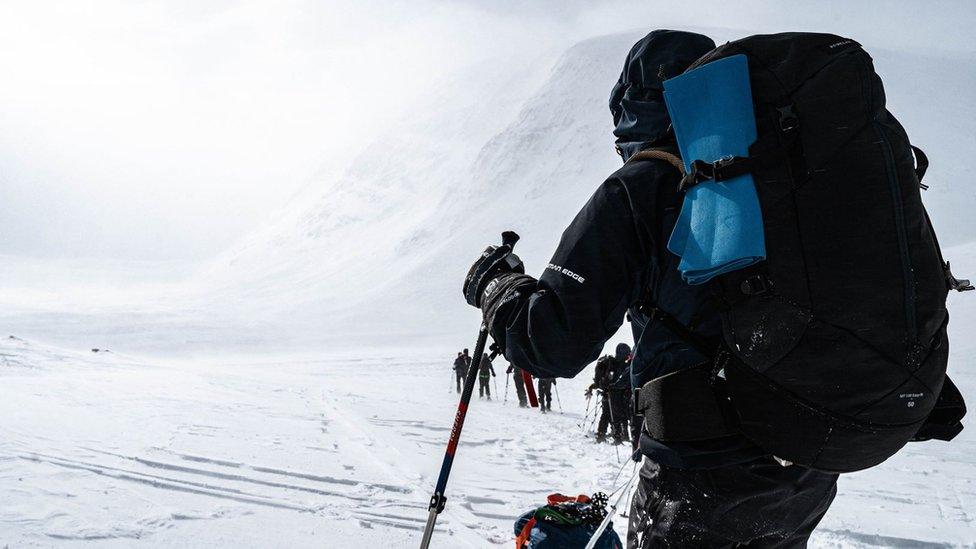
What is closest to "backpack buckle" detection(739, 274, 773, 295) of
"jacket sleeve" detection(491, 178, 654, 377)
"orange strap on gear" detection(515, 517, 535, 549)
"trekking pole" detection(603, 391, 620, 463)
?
"jacket sleeve" detection(491, 178, 654, 377)

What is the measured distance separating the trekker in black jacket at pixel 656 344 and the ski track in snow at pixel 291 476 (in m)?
2.32

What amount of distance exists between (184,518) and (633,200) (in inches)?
133

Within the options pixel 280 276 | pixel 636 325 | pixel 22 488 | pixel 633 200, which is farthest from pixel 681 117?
pixel 280 276

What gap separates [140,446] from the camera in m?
5.30

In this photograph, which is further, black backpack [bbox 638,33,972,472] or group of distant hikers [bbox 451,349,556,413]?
group of distant hikers [bbox 451,349,556,413]

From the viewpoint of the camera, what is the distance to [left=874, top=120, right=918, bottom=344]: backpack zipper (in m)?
1.35

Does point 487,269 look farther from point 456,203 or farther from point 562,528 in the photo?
point 456,203

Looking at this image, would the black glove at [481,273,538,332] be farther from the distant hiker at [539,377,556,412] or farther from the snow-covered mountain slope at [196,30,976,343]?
the snow-covered mountain slope at [196,30,976,343]

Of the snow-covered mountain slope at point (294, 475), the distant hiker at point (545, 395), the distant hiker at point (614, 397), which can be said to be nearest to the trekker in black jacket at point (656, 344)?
the snow-covered mountain slope at point (294, 475)

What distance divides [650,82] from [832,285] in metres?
0.84

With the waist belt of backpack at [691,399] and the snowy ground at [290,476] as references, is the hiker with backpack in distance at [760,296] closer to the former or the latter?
the waist belt of backpack at [691,399]

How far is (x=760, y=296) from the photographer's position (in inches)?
55.4

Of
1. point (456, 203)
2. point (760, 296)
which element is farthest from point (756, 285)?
point (456, 203)

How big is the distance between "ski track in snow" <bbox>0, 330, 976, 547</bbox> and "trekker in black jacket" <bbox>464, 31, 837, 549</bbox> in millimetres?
2324
